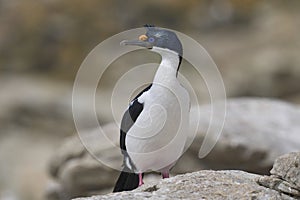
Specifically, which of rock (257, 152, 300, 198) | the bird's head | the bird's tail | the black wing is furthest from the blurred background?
rock (257, 152, 300, 198)

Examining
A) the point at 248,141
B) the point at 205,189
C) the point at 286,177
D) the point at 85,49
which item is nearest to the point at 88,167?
the point at 248,141

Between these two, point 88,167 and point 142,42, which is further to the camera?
point 88,167

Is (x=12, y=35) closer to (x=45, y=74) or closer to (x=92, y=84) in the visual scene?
(x=45, y=74)

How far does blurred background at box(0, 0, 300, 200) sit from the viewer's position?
644 inches

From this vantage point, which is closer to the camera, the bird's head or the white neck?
the white neck

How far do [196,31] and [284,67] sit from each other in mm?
3176

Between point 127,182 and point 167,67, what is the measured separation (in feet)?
3.32

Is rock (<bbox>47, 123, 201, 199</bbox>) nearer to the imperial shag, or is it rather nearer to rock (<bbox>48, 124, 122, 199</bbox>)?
rock (<bbox>48, 124, 122, 199</bbox>)

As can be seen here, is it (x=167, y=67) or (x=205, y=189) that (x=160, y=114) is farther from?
(x=205, y=189)

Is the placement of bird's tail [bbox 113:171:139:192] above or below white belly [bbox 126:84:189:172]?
below

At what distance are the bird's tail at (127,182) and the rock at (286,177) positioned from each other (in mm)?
1322

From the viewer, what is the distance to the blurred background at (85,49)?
16359mm

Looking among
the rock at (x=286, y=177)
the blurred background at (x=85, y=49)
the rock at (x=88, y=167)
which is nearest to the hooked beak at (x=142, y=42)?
the rock at (x=286, y=177)

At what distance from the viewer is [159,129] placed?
5293 mm
